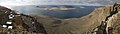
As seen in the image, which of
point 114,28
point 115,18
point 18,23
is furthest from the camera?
point 18,23

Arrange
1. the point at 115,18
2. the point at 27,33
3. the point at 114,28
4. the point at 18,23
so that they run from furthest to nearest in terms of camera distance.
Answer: the point at 18,23
the point at 27,33
the point at 115,18
the point at 114,28

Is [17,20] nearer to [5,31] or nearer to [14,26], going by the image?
[14,26]

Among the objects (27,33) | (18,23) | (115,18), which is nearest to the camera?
(115,18)

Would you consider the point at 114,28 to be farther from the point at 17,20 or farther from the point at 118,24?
the point at 17,20

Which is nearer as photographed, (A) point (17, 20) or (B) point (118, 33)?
(B) point (118, 33)

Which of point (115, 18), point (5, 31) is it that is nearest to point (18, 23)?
point (5, 31)

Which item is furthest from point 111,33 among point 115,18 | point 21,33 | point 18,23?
point 18,23

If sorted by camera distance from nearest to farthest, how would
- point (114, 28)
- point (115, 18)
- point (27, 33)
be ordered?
point (114, 28) < point (115, 18) < point (27, 33)

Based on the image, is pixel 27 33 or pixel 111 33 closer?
pixel 111 33
